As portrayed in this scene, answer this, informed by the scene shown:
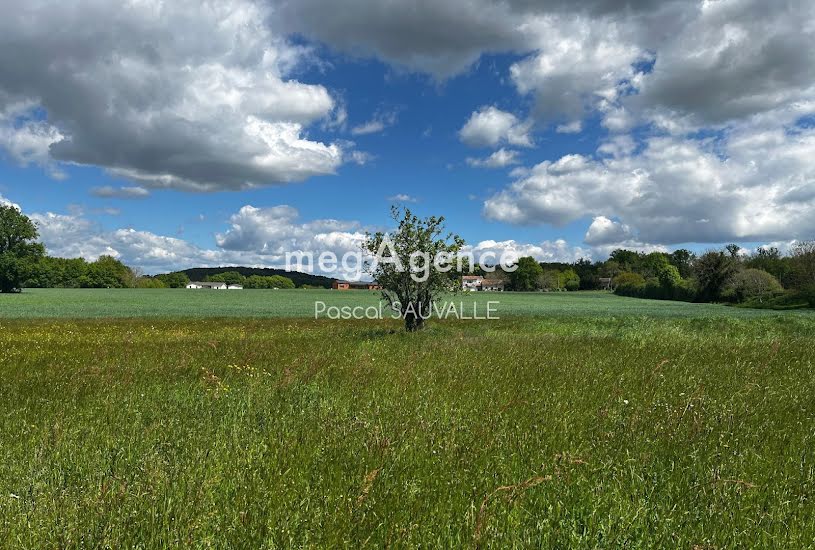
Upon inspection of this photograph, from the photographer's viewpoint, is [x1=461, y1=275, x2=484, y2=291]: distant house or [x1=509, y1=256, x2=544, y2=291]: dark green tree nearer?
[x1=461, y1=275, x2=484, y2=291]: distant house

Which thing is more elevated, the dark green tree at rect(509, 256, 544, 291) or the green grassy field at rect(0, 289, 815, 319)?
the dark green tree at rect(509, 256, 544, 291)

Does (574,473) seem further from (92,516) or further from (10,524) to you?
(10,524)

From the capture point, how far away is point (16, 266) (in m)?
73.7

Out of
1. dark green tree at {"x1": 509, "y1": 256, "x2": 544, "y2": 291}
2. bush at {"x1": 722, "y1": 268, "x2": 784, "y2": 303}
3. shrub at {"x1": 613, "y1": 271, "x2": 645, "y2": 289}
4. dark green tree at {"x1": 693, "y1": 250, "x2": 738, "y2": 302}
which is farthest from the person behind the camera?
dark green tree at {"x1": 509, "y1": 256, "x2": 544, "y2": 291}

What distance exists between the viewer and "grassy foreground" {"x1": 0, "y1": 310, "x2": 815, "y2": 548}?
2943mm

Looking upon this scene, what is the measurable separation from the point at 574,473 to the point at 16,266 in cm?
9646

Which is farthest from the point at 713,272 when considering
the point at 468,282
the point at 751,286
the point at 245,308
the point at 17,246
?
the point at 17,246

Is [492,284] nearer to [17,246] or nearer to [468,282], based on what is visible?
[17,246]

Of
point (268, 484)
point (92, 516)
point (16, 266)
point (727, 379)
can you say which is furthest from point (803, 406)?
point (16, 266)

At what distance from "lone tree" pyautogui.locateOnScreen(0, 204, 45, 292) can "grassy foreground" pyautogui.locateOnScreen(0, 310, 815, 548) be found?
88.1m

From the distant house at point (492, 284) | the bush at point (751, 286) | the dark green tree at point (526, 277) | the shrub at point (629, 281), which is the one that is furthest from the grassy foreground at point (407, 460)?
the distant house at point (492, 284)

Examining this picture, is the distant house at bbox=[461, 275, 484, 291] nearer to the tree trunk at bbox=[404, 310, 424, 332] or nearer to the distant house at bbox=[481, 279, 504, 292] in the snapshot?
the tree trunk at bbox=[404, 310, 424, 332]

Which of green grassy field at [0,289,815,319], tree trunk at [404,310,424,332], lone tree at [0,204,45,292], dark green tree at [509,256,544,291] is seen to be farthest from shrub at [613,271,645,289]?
lone tree at [0,204,45,292]

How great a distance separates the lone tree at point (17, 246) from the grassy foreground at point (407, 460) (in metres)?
88.1
